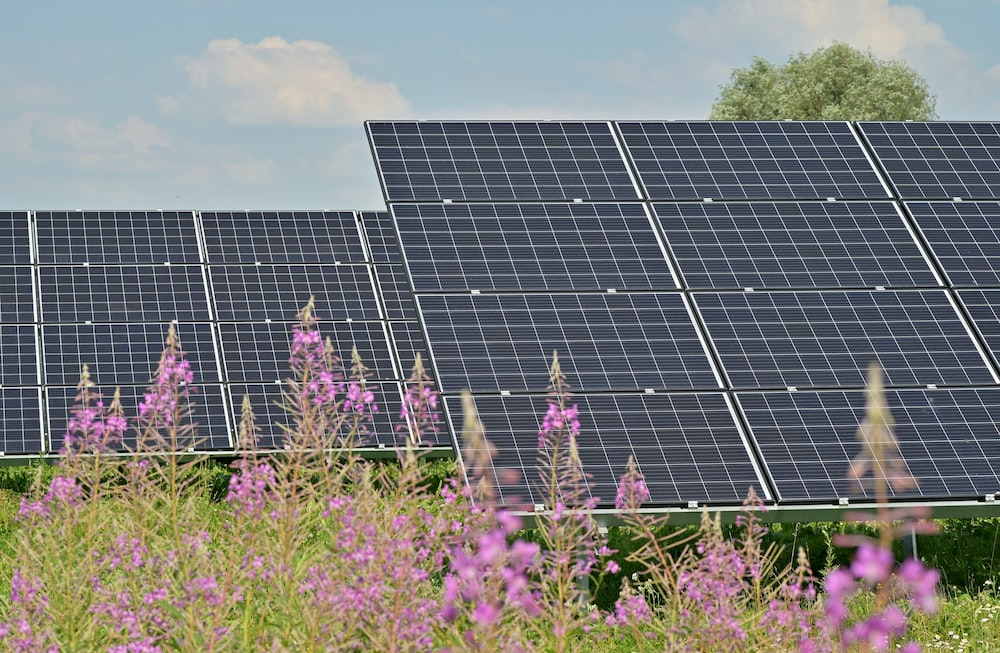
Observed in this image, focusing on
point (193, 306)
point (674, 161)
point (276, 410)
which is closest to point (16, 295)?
point (193, 306)

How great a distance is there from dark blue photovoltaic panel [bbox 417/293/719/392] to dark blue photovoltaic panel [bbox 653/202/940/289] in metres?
0.95

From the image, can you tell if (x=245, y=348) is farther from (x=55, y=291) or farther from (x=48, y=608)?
(x=48, y=608)

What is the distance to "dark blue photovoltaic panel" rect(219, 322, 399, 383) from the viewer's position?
21172 millimetres

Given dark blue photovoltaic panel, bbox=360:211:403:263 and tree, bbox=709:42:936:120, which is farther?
tree, bbox=709:42:936:120

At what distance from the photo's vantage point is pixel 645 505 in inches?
444

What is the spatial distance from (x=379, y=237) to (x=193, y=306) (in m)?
4.35

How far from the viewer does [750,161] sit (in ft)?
53.9

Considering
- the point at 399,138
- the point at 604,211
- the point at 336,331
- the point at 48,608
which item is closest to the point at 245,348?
the point at 336,331

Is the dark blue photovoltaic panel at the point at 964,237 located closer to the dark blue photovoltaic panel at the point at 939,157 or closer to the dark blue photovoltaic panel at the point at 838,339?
the dark blue photovoltaic panel at the point at 939,157

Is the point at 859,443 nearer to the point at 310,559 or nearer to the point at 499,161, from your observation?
the point at 499,161

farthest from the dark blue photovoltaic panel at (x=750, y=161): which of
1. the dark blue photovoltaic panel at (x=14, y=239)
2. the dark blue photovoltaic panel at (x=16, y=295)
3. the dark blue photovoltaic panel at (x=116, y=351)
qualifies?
the dark blue photovoltaic panel at (x=14, y=239)

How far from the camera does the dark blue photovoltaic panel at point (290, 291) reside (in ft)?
74.4

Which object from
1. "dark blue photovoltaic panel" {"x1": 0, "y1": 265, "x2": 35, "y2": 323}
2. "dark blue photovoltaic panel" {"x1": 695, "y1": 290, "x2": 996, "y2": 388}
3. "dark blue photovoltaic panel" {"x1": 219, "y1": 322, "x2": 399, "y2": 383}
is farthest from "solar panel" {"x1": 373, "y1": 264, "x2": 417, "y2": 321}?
"dark blue photovoltaic panel" {"x1": 695, "y1": 290, "x2": 996, "y2": 388}

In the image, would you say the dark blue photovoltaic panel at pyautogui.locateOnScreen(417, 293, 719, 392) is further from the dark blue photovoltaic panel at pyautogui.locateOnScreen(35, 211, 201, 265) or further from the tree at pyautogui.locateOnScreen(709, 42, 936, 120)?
the tree at pyautogui.locateOnScreen(709, 42, 936, 120)
